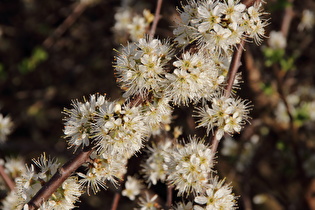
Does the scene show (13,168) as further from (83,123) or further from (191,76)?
(191,76)

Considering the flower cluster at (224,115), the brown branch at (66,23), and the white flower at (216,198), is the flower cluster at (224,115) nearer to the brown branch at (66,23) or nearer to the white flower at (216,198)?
the white flower at (216,198)

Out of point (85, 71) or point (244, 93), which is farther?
point (85, 71)

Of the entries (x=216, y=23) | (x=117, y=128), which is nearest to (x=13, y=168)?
(x=117, y=128)

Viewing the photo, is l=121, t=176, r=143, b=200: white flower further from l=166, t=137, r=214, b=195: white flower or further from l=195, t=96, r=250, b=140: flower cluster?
l=195, t=96, r=250, b=140: flower cluster

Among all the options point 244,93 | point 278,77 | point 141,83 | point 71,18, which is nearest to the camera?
point 141,83

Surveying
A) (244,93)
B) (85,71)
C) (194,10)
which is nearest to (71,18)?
(85,71)

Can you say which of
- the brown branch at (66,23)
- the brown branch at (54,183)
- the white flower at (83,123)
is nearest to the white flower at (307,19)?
the brown branch at (66,23)

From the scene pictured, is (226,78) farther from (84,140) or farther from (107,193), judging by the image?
(107,193)
